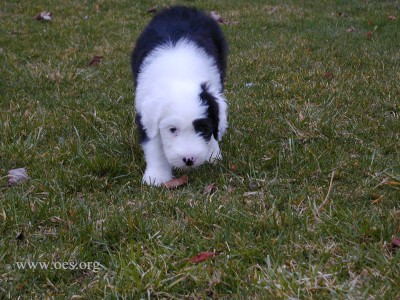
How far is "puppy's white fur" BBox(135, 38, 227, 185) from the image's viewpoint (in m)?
3.48

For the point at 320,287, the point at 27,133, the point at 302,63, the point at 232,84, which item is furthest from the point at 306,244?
the point at 302,63

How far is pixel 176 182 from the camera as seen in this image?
144 inches

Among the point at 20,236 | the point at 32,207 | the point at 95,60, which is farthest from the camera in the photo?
the point at 95,60

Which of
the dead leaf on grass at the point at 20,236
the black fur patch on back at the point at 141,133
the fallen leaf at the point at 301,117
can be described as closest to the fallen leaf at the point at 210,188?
the black fur patch on back at the point at 141,133

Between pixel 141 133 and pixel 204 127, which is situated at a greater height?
pixel 204 127

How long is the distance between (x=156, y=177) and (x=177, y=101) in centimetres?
56

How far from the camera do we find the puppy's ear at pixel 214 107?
3.60m

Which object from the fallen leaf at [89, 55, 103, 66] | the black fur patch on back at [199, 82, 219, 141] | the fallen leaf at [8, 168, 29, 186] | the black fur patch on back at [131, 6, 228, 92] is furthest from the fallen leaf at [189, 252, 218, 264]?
the fallen leaf at [89, 55, 103, 66]

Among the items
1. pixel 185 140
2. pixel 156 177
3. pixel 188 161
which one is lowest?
pixel 156 177

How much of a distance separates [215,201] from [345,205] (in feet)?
2.44

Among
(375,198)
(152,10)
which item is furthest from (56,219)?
(152,10)

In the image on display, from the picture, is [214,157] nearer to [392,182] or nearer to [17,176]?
[392,182]

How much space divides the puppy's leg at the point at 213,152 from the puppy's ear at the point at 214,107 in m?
0.07

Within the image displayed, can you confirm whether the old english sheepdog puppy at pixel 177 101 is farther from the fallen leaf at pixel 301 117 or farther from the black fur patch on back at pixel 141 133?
the fallen leaf at pixel 301 117
